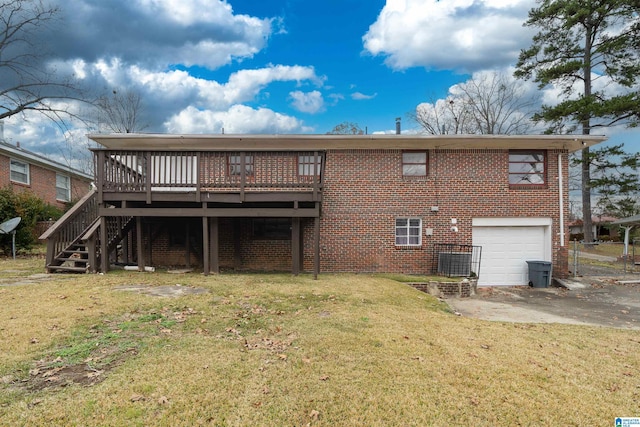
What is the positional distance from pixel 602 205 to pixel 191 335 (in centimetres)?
2873

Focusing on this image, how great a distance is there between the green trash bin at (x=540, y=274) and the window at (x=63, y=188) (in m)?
24.4

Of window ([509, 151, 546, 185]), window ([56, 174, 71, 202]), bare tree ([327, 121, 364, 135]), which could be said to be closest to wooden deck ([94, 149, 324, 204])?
window ([509, 151, 546, 185])

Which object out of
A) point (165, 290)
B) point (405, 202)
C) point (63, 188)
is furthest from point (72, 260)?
point (63, 188)

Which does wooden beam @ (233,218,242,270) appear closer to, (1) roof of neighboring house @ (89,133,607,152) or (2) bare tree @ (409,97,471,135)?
(1) roof of neighboring house @ (89,133,607,152)

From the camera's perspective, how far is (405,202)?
11.0m

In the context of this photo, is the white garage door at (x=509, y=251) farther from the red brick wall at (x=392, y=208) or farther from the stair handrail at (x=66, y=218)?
the stair handrail at (x=66, y=218)

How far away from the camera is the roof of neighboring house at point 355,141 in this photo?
1030 centimetres

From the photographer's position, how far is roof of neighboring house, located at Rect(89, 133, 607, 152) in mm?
10297

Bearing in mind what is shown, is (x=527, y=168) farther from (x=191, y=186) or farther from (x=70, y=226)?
(x=70, y=226)

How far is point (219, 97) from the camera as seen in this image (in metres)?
19.0

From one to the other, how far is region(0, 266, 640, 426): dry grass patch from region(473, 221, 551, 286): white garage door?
5.52 metres

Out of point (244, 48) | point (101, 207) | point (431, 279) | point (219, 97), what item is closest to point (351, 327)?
point (431, 279)

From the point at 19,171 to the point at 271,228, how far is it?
50.5 feet

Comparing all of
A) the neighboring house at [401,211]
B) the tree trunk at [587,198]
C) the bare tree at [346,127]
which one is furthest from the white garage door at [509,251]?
the bare tree at [346,127]
